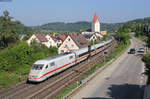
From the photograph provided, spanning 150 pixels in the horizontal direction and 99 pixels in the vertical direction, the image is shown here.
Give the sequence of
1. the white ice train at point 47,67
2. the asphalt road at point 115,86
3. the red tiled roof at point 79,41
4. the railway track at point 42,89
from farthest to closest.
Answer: the red tiled roof at point 79,41 < the white ice train at point 47,67 < the railway track at point 42,89 < the asphalt road at point 115,86

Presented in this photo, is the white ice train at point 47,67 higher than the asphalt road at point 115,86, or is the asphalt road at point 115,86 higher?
the white ice train at point 47,67

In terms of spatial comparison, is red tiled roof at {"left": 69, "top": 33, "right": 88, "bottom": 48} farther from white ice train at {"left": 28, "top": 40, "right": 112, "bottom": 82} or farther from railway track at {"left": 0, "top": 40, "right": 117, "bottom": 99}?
railway track at {"left": 0, "top": 40, "right": 117, "bottom": 99}

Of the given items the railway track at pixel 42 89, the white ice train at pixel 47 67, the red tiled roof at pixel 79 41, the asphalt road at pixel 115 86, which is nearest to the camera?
the asphalt road at pixel 115 86

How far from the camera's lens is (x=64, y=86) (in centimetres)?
2488

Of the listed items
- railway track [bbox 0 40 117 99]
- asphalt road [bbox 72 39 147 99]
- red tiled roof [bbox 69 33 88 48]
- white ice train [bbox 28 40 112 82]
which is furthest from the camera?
red tiled roof [bbox 69 33 88 48]

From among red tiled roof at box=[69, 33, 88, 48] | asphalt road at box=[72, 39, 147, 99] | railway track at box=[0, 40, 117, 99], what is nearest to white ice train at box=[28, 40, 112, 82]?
railway track at box=[0, 40, 117, 99]

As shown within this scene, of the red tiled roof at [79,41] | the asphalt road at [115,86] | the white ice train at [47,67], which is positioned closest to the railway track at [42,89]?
the white ice train at [47,67]

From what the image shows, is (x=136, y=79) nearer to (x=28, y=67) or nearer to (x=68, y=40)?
(x=28, y=67)

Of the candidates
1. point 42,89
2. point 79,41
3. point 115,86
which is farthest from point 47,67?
point 79,41

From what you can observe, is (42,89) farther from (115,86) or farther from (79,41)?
(79,41)

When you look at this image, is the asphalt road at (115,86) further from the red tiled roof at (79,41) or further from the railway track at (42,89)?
the red tiled roof at (79,41)

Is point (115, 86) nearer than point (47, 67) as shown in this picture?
Yes

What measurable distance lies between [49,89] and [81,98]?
5157 mm

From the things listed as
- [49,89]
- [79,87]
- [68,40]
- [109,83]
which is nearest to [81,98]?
[79,87]
